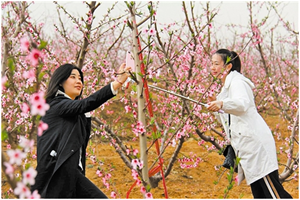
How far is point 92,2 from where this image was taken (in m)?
3.56

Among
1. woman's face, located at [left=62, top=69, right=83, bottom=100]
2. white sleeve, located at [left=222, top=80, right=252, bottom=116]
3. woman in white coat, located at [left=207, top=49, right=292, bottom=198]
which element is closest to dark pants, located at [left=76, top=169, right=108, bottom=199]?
woman's face, located at [left=62, top=69, right=83, bottom=100]

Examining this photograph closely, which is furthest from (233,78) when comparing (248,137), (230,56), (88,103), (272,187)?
(88,103)

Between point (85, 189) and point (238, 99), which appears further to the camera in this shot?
point (238, 99)

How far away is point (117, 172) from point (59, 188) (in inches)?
158

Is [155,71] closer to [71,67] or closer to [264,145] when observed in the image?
[71,67]

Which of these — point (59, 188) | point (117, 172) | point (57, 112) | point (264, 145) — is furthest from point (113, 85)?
point (117, 172)

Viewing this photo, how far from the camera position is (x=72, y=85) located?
252 cm

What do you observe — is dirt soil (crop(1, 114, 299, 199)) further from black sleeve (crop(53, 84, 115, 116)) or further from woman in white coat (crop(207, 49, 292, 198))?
black sleeve (crop(53, 84, 115, 116))

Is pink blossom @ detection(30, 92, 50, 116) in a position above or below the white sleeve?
above

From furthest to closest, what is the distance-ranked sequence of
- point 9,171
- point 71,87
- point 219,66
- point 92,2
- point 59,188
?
1. point 92,2
2. point 219,66
3. point 71,87
4. point 59,188
5. point 9,171

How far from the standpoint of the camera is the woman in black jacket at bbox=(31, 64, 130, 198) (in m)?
2.18

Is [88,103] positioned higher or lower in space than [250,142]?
higher

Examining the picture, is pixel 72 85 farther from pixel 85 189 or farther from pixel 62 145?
pixel 85 189

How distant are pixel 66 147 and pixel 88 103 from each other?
1.21ft
